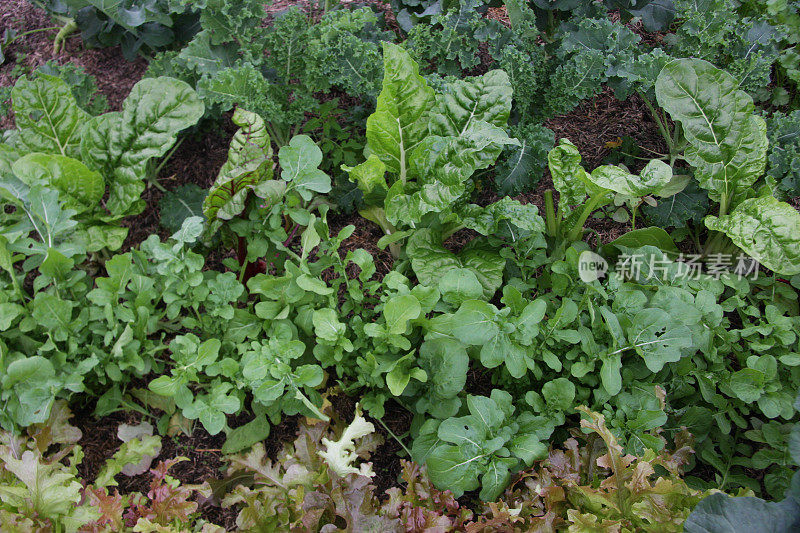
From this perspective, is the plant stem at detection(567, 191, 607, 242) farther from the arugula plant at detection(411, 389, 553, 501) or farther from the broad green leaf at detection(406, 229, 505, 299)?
the arugula plant at detection(411, 389, 553, 501)

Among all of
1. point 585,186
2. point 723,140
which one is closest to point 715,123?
point 723,140

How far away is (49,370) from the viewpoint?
2.20 meters

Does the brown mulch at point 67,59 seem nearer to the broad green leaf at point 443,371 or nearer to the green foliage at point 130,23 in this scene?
the green foliage at point 130,23

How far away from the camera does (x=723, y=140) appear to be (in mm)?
2566

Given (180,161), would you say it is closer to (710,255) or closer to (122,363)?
(122,363)

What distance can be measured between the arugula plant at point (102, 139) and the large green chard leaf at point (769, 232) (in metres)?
2.32

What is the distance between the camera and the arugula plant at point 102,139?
2668 millimetres

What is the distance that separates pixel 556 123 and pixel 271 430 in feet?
6.88

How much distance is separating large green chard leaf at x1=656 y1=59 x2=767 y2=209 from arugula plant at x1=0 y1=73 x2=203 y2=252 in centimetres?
205

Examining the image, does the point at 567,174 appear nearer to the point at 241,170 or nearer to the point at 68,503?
the point at 241,170

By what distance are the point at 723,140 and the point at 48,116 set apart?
9.77ft

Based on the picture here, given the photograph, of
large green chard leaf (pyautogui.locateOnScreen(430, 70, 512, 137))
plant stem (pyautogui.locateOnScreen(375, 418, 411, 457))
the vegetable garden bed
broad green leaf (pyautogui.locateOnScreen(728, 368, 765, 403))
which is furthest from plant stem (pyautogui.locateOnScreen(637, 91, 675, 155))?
plant stem (pyautogui.locateOnScreen(375, 418, 411, 457))

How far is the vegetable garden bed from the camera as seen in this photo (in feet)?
6.73

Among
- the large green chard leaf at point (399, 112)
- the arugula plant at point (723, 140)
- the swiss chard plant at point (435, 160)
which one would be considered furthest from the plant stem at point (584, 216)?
the large green chard leaf at point (399, 112)
